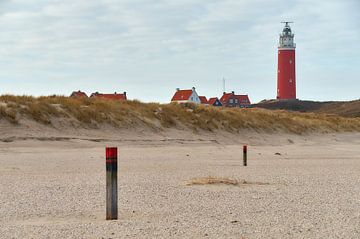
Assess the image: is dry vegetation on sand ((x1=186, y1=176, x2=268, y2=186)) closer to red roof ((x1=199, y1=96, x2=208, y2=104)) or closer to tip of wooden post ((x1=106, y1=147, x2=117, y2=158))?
tip of wooden post ((x1=106, y1=147, x2=117, y2=158))

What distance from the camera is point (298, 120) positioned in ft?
132

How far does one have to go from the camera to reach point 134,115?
30.1 metres

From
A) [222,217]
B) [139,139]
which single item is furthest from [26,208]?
[139,139]

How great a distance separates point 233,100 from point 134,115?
78701 millimetres

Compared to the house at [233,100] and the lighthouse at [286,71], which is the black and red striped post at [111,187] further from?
the house at [233,100]

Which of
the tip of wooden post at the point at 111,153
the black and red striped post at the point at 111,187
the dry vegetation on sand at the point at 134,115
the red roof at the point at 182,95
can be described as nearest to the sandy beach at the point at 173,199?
the black and red striped post at the point at 111,187

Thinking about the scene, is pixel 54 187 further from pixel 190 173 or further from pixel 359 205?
pixel 359 205

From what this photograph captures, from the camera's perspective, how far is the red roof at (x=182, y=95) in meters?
86.0

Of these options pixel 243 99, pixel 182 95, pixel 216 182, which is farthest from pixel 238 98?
pixel 216 182

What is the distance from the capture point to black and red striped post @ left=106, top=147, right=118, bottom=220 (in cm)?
840

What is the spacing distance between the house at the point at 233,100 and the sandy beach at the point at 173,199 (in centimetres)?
8652

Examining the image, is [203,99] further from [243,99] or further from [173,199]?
[173,199]

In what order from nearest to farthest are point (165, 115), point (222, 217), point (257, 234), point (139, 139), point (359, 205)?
point (257, 234), point (222, 217), point (359, 205), point (139, 139), point (165, 115)

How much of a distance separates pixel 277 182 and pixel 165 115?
18675mm
